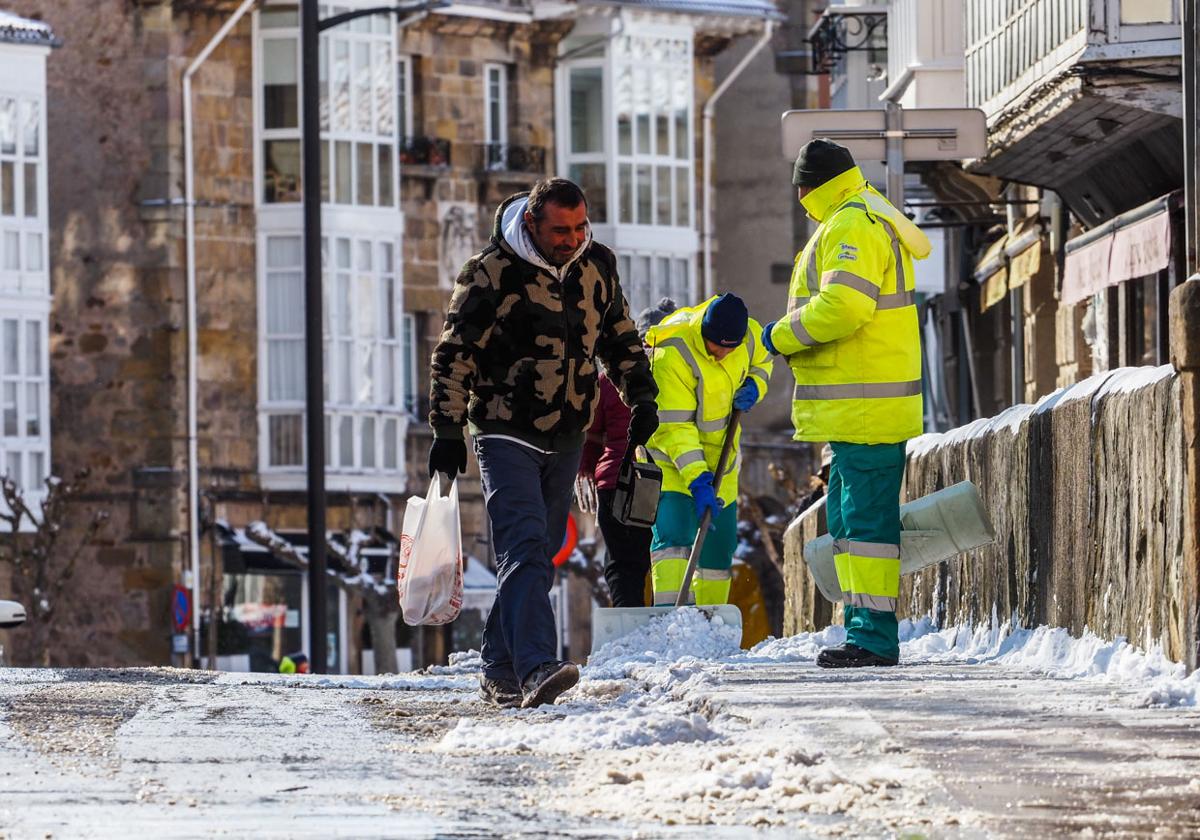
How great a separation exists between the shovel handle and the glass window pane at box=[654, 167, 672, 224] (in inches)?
1383

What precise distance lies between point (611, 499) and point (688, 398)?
0.83 meters

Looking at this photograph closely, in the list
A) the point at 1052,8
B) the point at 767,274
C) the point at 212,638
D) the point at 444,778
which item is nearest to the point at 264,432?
the point at 212,638

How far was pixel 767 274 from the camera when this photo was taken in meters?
51.2

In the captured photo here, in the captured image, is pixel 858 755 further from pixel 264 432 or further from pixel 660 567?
pixel 264 432

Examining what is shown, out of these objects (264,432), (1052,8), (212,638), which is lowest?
(212,638)

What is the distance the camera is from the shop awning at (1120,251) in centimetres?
2158

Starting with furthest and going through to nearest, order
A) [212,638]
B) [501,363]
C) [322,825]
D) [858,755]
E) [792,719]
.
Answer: [212,638], [501,363], [792,719], [858,755], [322,825]

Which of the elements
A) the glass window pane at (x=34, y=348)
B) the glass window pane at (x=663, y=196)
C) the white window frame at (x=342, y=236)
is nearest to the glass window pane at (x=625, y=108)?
the glass window pane at (x=663, y=196)

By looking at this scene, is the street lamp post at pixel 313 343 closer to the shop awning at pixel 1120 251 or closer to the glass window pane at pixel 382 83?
the shop awning at pixel 1120 251

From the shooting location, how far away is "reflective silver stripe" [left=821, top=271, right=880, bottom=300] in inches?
441

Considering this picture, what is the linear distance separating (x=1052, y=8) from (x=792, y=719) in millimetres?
13928

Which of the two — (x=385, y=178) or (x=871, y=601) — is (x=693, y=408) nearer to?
(x=871, y=601)

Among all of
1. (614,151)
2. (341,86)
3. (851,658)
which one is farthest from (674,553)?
(614,151)

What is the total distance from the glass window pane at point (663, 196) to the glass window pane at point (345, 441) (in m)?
6.38
